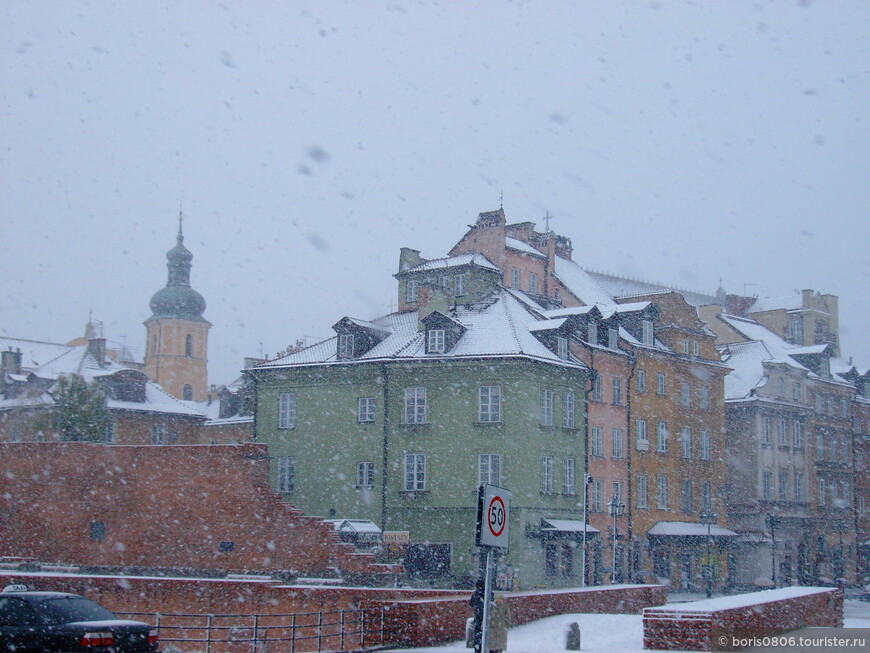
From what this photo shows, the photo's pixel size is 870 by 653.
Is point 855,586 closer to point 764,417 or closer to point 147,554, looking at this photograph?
point 764,417

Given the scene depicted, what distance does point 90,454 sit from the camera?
3791cm

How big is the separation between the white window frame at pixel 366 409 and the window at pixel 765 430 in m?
23.7

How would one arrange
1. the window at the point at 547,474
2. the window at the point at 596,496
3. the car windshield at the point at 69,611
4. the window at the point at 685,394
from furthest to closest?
the window at the point at 685,394 → the window at the point at 596,496 → the window at the point at 547,474 → the car windshield at the point at 69,611

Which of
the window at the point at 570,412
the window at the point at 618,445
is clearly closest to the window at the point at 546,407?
the window at the point at 570,412

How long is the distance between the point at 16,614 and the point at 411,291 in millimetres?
36004

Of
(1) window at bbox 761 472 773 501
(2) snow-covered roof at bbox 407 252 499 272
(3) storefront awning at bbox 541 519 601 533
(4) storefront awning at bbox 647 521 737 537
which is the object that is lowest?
(4) storefront awning at bbox 647 521 737 537

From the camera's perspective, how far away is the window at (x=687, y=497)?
178 feet

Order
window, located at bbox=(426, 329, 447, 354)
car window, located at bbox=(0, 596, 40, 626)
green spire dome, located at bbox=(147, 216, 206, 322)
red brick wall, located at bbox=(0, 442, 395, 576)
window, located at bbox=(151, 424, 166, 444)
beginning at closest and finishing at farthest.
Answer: car window, located at bbox=(0, 596, 40, 626), red brick wall, located at bbox=(0, 442, 395, 576), window, located at bbox=(426, 329, 447, 354), window, located at bbox=(151, 424, 166, 444), green spire dome, located at bbox=(147, 216, 206, 322)

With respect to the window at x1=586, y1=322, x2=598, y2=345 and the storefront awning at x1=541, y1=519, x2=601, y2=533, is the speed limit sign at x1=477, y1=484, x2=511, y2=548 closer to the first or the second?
the storefront awning at x1=541, y1=519, x2=601, y2=533

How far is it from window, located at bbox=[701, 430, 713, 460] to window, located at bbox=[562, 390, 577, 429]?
11432 mm

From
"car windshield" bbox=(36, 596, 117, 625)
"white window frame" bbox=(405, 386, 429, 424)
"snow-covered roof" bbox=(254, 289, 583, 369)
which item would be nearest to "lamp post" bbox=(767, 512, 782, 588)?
"snow-covered roof" bbox=(254, 289, 583, 369)

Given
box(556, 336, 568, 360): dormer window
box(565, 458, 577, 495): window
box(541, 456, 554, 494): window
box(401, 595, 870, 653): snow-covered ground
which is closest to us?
box(401, 595, 870, 653): snow-covered ground

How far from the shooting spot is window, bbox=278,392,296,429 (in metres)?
49.3

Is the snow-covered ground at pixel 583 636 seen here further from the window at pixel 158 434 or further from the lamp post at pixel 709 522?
the window at pixel 158 434
